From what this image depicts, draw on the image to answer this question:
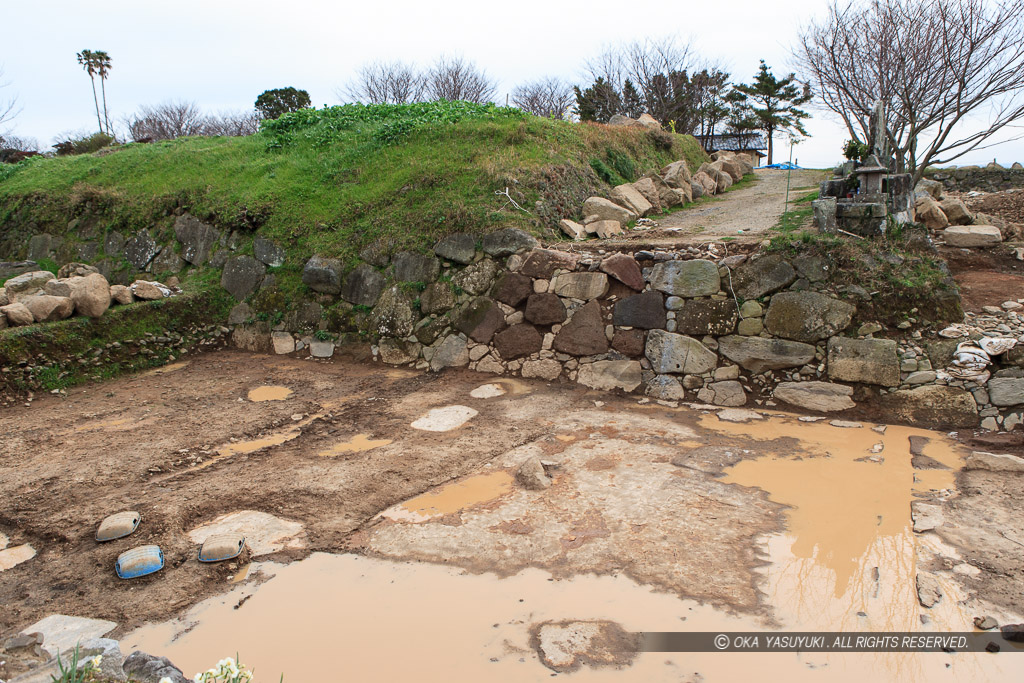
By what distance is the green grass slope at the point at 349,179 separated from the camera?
8438 mm

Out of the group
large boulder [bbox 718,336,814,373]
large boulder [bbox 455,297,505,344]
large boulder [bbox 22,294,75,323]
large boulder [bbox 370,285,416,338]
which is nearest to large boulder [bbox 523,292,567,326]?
large boulder [bbox 455,297,505,344]

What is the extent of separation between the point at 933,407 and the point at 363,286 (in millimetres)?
6540

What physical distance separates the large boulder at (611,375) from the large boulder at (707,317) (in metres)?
0.66

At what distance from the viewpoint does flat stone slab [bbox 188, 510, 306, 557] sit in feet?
12.6

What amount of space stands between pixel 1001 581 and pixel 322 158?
34.3 feet

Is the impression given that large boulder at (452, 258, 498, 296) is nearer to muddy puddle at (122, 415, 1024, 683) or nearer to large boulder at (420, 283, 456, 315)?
large boulder at (420, 283, 456, 315)

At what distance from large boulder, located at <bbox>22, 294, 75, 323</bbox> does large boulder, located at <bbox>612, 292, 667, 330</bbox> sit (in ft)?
22.0

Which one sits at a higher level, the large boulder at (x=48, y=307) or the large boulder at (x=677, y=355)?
the large boulder at (x=48, y=307)

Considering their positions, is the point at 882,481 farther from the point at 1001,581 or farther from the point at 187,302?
the point at 187,302

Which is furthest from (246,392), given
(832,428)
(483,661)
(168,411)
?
(832,428)

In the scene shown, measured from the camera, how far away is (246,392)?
274 inches

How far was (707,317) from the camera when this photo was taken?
6449 millimetres

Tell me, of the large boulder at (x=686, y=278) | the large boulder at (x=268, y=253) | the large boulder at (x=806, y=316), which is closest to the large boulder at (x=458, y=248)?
the large boulder at (x=686, y=278)

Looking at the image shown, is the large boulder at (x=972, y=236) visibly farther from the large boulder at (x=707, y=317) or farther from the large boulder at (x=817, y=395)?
the large boulder at (x=707, y=317)
